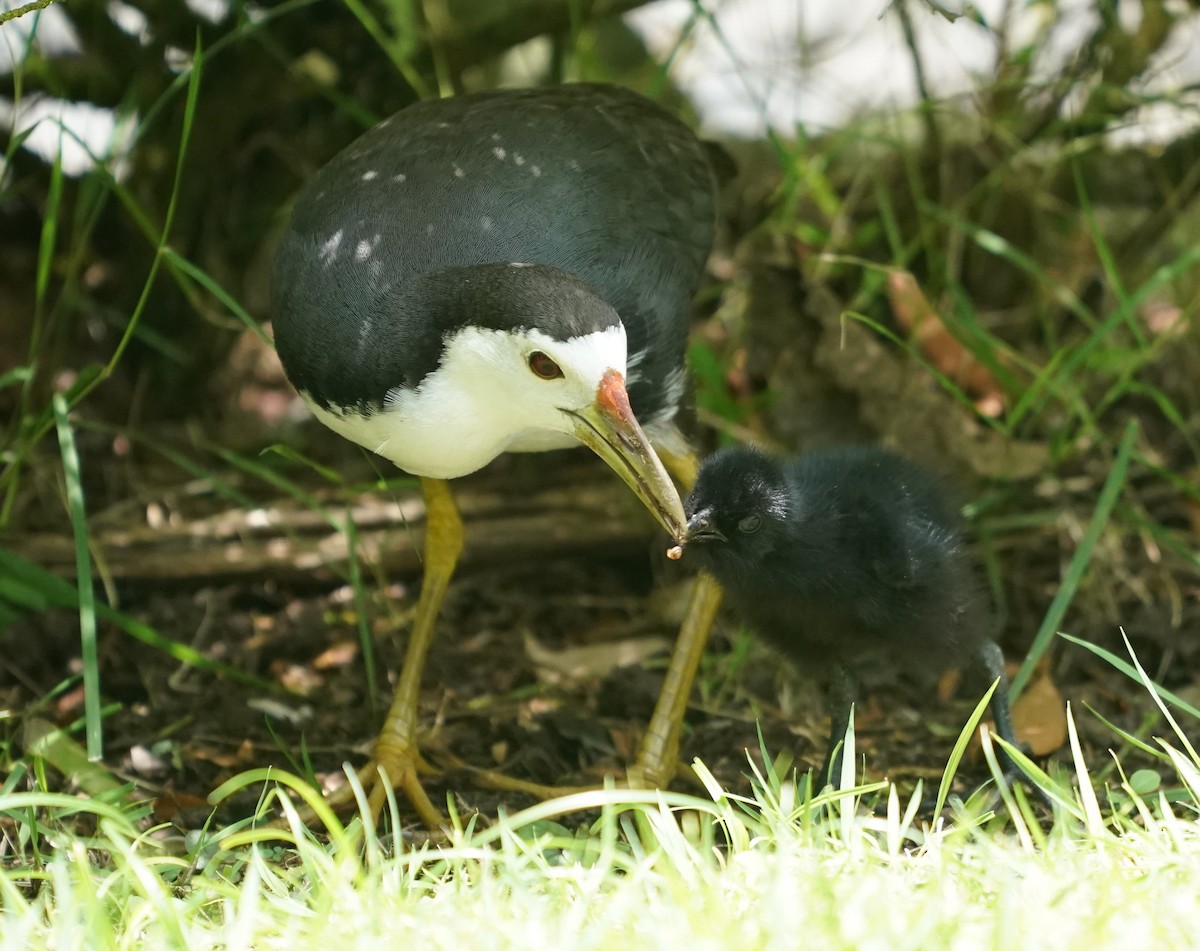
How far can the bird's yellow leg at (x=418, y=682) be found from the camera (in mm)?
3371

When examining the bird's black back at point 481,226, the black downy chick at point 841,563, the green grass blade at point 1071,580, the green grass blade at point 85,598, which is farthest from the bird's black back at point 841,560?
the green grass blade at point 85,598

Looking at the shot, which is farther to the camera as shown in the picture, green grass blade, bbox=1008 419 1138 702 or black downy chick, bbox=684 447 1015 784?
green grass blade, bbox=1008 419 1138 702

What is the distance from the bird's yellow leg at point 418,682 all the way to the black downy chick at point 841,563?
889 millimetres

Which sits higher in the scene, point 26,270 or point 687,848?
point 26,270

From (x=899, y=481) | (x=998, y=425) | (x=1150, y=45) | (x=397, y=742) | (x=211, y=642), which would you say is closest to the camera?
(x=899, y=481)

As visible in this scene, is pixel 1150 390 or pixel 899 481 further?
pixel 1150 390

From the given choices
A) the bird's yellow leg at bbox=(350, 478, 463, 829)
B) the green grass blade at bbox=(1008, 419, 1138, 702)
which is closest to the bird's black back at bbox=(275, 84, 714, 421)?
the bird's yellow leg at bbox=(350, 478, 463, 829)

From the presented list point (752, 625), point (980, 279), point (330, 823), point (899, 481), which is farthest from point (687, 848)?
point (980, 279)

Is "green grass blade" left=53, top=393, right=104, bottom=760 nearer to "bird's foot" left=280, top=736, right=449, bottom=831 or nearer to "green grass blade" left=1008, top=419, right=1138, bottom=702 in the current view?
"bird's foot" left=280, top=736, right=449, bottom=831

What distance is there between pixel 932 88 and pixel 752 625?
238cm

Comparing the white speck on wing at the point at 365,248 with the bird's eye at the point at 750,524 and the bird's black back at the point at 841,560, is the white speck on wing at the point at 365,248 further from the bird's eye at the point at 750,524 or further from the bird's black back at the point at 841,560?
the bird's eye at the point at 750,524

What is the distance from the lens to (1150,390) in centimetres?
389

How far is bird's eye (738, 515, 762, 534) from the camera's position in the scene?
9.71 ft

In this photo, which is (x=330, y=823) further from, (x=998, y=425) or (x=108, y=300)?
(x=108, y=300)
